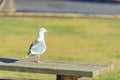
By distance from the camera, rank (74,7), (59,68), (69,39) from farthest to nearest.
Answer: (74,7) → (69,39) → (59,68)

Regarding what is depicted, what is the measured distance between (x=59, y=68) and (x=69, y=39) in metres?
9.30

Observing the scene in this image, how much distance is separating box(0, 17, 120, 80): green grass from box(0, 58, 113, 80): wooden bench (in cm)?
238

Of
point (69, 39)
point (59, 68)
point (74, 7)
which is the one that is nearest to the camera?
point (59, 68)

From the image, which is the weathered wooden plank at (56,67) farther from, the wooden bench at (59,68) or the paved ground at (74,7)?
the paved ground at (74,7)

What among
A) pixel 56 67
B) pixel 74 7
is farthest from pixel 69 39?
pixel 74 7

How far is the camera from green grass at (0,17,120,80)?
1359cm

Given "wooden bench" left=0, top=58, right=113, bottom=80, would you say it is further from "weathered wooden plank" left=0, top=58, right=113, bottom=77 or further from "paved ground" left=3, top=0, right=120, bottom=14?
"paved ground" left=3, top=0, right=120, bottom=14

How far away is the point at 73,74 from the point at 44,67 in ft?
1.39

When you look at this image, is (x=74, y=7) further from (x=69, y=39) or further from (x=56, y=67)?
(x=56, y=67)

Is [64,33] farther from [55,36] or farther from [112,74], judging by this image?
[112,74]

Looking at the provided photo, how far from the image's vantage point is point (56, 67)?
313 inches

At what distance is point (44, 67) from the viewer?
311 inches

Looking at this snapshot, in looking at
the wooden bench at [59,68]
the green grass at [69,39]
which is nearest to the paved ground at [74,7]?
the green grass at [69,39]

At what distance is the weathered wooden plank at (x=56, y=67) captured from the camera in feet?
25.4
